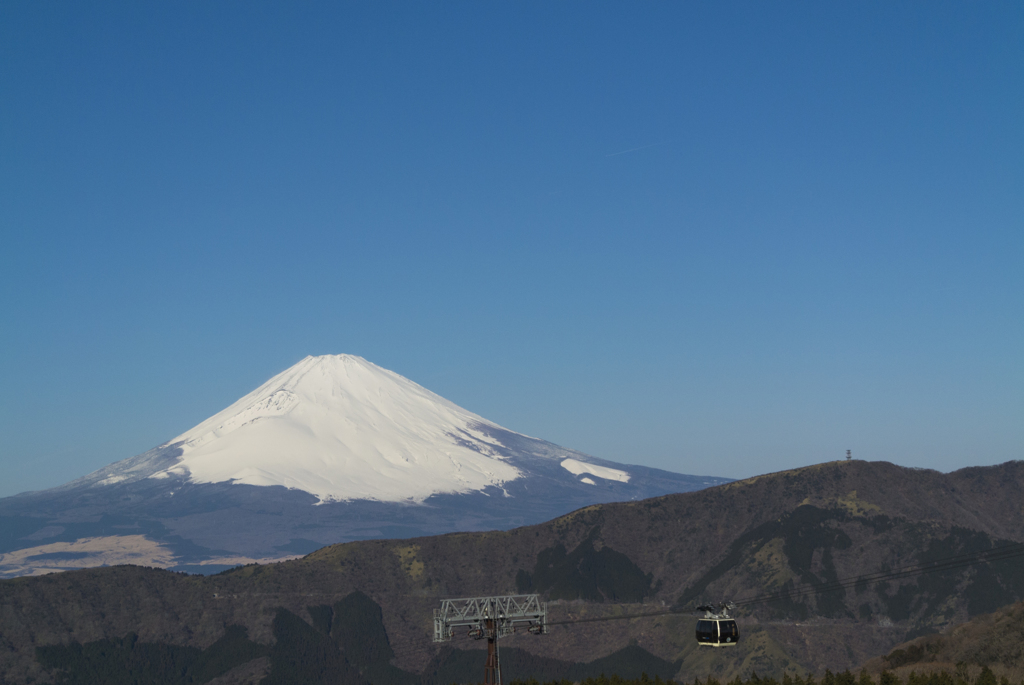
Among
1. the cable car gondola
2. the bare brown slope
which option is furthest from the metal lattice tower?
the bare brown slope

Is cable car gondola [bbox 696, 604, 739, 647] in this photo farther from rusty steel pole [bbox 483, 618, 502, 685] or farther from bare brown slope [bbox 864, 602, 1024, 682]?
bare brown slope [bbox 864, 602, 1024, 682]

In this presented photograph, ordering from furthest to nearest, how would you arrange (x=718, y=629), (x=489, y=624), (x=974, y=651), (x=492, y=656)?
1. (x=974, y=651)
2. (x=492, y=656)
3. (x=489, y=624)
4. (x=718, y=629)

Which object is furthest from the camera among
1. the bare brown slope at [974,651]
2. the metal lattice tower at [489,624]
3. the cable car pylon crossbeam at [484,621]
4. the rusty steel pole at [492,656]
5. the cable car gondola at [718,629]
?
the bare brown slope at [974,651]

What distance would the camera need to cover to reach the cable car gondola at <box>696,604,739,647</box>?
7275 cm

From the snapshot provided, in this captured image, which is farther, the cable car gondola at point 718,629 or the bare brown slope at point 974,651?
the bare brown slope at point 974,651

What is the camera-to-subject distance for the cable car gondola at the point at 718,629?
239 ft

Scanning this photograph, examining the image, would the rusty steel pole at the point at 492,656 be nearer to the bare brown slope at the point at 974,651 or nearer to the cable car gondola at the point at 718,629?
the cable car gondola at the point at 718,629

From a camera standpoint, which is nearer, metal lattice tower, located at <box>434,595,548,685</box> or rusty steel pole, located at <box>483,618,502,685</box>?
rusty steel pole, located at <box>483,618,502,685</box>

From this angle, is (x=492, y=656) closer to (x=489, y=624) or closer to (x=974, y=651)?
(x=489, y=624)

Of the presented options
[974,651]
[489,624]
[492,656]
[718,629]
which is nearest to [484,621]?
[489,624]

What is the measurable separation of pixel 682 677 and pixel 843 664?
3153 centimetres

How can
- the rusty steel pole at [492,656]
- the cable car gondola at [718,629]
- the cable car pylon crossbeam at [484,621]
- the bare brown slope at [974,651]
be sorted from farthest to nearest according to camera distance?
the bare brown slope at [974,651]
the cable car pylon crossbeam at [484,621]
the rusty steel pole at [492,656]
the cable car gondola at [718,629]

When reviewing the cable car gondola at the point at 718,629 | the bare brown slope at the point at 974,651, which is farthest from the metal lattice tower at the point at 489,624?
the bare brown slope at the point at 974,651

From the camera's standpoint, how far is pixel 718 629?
7312 centimetres
